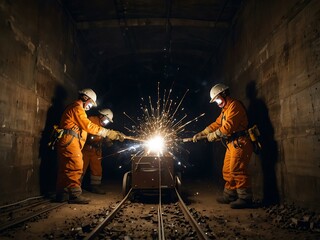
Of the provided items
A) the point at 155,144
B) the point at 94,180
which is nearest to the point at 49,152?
the point at 94,180

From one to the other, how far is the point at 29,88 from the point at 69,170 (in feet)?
5.99

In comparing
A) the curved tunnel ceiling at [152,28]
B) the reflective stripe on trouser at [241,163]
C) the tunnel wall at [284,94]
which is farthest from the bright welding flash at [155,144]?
the curved tunnel ceiling at [152,28]

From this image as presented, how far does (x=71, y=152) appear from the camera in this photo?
17.4 feet

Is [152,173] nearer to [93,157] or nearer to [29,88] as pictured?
[93,157]

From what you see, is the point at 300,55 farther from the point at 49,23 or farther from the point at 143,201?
the point at 49,23

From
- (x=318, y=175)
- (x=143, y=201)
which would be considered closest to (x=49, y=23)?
(x=143, y=201)

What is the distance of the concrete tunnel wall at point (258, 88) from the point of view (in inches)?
153

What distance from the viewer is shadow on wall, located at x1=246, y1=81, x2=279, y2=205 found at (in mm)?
4973

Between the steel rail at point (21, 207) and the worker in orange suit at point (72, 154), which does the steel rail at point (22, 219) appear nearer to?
the steel rail at point (21, 207)

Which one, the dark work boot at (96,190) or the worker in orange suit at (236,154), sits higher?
the worker in orange suit at (236,154)

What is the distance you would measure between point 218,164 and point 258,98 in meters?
4.00

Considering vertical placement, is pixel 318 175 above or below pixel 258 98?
below

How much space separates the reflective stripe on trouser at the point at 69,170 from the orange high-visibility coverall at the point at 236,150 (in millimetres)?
3043

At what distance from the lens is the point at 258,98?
5.75 meters
